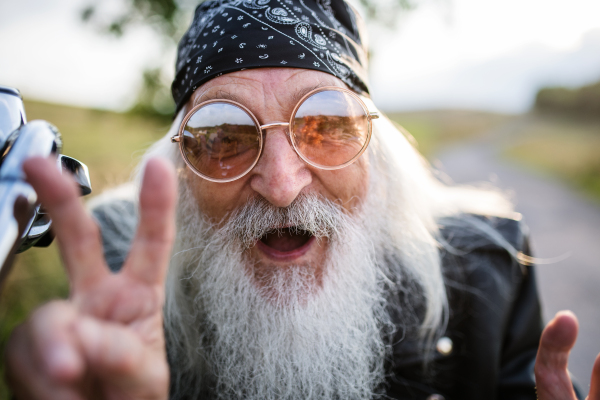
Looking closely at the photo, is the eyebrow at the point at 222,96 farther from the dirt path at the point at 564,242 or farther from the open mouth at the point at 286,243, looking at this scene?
the dirt path at the point at 564,242

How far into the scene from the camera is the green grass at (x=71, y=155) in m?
3.08

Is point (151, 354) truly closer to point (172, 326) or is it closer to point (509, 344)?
point (172, 326)

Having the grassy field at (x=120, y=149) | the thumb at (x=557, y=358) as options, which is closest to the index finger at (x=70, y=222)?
the thumb at (x=557, y=358)

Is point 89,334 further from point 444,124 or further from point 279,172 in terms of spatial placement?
point 444,124

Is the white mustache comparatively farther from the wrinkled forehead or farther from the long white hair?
the wrinkled forehead

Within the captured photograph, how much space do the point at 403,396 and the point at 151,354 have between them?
178 cm

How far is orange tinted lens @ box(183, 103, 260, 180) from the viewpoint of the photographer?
167cm

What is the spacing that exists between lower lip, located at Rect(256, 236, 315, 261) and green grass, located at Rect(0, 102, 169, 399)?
39.3 inches

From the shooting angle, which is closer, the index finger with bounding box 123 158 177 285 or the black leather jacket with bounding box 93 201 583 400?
the index finger with bounding box 123 158 177 285

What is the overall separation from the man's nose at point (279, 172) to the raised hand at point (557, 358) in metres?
1.23

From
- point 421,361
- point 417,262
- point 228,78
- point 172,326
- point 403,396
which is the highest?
Result: point 228,78

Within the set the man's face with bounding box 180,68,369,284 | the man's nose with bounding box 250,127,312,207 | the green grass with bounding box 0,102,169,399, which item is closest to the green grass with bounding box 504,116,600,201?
the man's face with bounding box 180,68,369,284

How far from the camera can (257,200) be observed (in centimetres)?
171

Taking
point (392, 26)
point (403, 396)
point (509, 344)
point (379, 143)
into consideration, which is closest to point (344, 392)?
point (403, 396)
